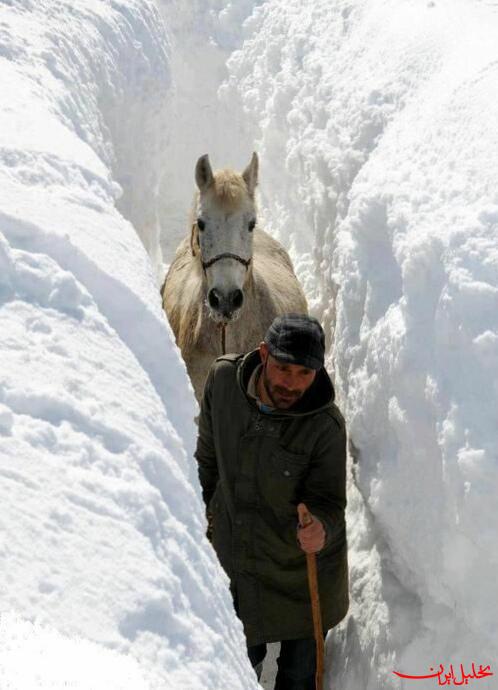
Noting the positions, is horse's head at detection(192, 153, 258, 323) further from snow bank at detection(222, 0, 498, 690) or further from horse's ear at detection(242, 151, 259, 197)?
snow bank at detection(222, 0, 498, 690)

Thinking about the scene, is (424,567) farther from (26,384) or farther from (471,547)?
(26,384)

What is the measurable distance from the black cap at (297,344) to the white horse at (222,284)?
1.51 meters

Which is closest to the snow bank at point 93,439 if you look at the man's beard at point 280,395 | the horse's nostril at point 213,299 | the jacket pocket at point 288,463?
the man's beard at point 280,395

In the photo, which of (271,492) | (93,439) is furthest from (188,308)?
(93,439)

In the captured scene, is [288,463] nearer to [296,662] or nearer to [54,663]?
[296,662]

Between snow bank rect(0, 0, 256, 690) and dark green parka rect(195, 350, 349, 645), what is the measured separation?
91 cm

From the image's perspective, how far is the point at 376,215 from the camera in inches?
207

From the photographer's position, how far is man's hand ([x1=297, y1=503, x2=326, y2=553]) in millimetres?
3646

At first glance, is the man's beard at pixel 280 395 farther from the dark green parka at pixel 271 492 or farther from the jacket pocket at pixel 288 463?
the jacket pocket at pixel 288 463

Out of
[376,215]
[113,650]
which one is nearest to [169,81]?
[376,215]

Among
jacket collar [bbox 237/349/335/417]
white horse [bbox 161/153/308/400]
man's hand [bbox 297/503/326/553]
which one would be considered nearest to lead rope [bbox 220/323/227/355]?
white horse [bbox 161/153/308/400]

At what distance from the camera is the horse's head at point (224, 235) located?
514 cm

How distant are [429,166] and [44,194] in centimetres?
266

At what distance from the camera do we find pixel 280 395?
3715 mm
